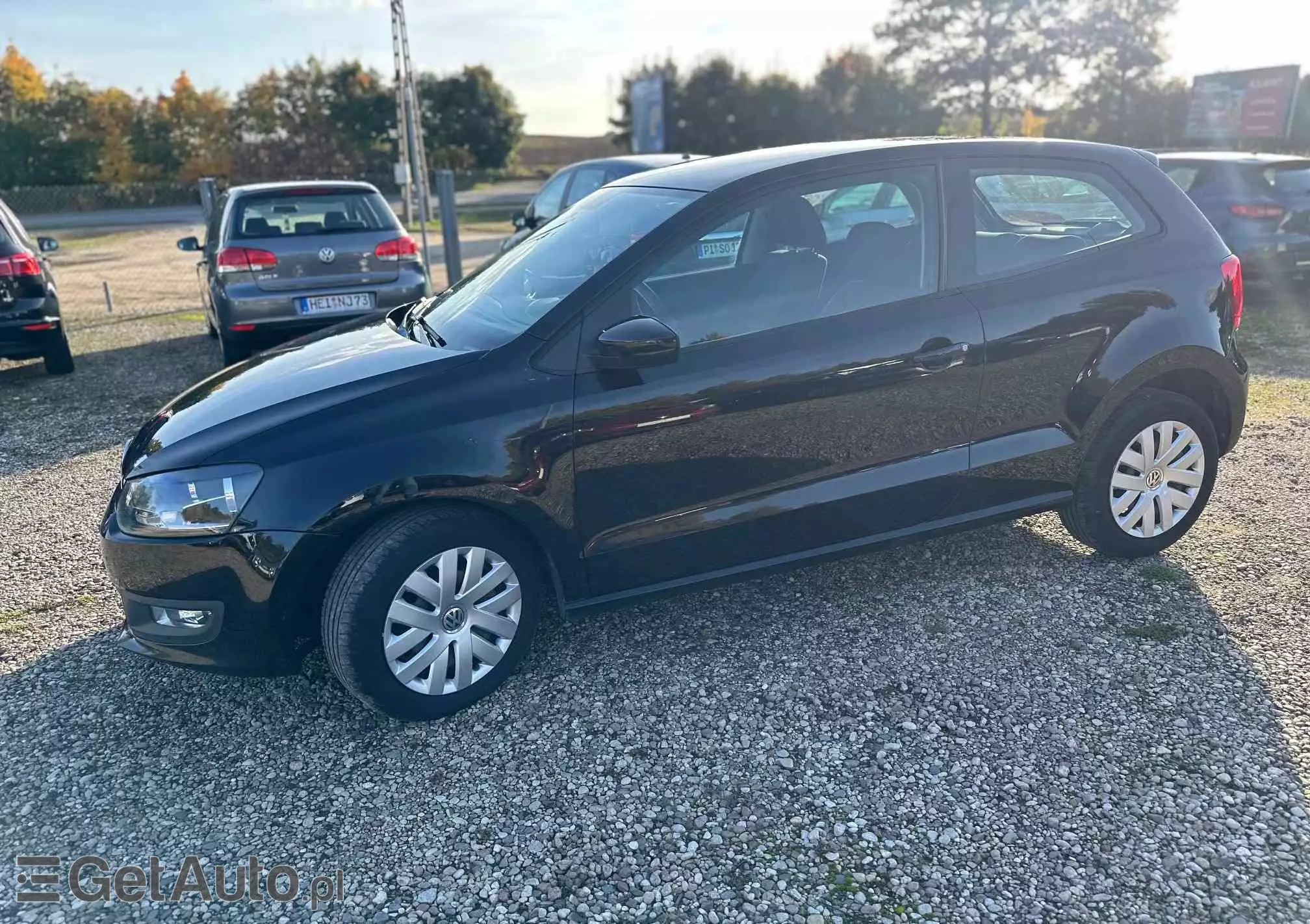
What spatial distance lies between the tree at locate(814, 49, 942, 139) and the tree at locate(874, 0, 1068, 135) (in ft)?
3.02

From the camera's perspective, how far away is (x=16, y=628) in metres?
3.88

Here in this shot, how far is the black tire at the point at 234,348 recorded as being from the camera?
25.4 feet

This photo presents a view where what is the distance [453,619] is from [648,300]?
1228 millimetres

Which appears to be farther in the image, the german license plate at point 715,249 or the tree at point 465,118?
the tree at point 465,118

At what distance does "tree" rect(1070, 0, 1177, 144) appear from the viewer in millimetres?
43438

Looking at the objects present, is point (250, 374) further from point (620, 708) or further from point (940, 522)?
point (940, 522)

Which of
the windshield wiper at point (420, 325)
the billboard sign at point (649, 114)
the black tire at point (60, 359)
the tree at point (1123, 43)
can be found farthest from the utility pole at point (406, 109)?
the tree at point (1123, 43)

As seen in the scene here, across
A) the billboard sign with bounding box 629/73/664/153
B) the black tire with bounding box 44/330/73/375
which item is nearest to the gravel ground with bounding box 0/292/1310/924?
the black tire with bounding box 44/330/73/375

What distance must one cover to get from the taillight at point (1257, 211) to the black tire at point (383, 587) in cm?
919

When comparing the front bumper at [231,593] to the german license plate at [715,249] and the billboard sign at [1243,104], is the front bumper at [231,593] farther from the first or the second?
the billboard sign at [1243,104]

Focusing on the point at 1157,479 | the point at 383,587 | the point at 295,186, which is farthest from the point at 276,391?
the point at 295,186

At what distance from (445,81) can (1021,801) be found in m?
53.1

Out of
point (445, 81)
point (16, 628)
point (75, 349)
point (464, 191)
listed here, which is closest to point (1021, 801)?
point (16, 628)

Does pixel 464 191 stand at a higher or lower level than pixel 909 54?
lower
